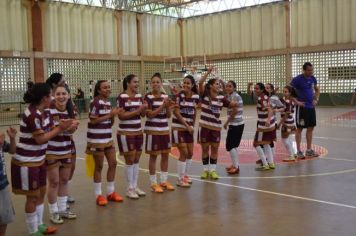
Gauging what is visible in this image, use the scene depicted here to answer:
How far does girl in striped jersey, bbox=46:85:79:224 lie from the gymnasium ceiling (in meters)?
26.0

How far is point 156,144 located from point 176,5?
27404 mm

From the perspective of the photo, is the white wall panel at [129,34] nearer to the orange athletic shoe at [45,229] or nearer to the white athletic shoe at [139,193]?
the white athletic shoe at [139,193]

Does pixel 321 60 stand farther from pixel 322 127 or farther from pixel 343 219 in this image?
pixel 343 219

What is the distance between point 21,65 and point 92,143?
22187 mm

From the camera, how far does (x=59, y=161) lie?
17.5 feet

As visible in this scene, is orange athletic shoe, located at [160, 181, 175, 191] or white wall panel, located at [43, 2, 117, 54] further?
white wall panel, located at [43, 2, 117, 54]

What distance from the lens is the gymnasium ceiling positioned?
31.4m

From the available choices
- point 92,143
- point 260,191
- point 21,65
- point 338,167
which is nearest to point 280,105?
point 338,167

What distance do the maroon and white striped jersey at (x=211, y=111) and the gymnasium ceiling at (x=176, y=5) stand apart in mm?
24634

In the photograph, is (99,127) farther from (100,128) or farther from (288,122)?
(288,122)

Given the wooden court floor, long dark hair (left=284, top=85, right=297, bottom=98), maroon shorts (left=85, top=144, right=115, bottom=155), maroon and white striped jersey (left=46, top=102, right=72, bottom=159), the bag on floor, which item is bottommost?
the wooden court floor

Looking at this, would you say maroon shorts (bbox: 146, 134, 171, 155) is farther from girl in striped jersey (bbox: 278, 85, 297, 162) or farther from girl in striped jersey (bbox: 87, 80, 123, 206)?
girl in striped jersey (bbox: 278, 85, 297, 162)

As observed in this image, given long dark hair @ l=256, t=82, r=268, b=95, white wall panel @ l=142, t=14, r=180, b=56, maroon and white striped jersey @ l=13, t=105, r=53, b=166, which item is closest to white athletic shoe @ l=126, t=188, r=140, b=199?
maroon and white striped jersey @ l=13, t=105, r=53, b=166

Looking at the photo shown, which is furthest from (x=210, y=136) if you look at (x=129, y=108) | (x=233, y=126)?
(x=129, y=108)
